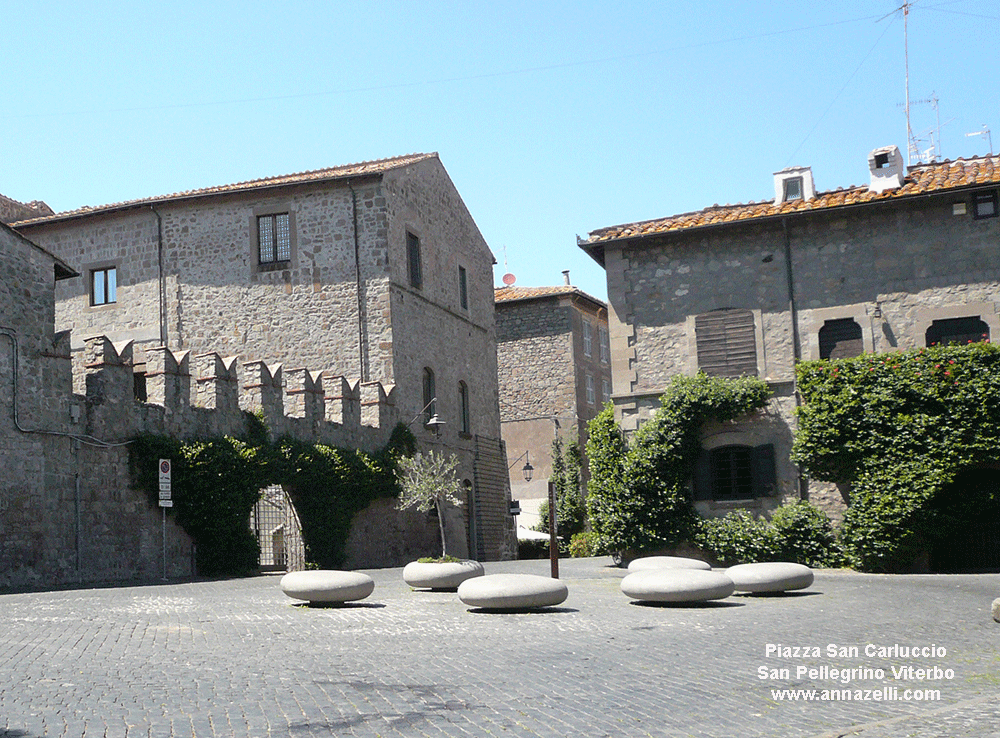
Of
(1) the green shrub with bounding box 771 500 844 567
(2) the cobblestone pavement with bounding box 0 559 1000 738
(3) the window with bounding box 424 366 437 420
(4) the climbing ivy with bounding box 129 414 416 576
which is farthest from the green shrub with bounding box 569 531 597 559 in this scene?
(2) the cobblestone pavement with bounding box 0 559 1000 738

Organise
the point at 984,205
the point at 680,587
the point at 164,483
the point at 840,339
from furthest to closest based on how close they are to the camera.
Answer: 1. the point at 840,339
2. the point at 984,205
3. the point at 164,483
4. the point at 680,587

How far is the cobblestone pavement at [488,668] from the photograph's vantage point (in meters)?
6.70

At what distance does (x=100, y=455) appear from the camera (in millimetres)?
19938

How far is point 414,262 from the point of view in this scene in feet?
103

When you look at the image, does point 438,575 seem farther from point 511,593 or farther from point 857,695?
point 857,695

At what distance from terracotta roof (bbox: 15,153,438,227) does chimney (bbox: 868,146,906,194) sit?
12.8 meters

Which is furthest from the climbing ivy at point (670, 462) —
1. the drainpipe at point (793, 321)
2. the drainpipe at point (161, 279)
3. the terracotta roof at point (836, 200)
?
the drainpipe at point (161, 279)

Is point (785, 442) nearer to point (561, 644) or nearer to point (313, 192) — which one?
point (561, 644)

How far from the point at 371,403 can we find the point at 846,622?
17.8m

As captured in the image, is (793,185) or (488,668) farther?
(793,185)

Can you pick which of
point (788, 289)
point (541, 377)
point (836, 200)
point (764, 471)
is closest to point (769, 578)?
point (764, 471)

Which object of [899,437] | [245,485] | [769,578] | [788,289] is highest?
[788,289]

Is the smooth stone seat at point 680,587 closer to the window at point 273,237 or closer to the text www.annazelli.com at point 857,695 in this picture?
the text www.annazelli.com at point 857,695

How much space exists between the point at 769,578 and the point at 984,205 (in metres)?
10.8
